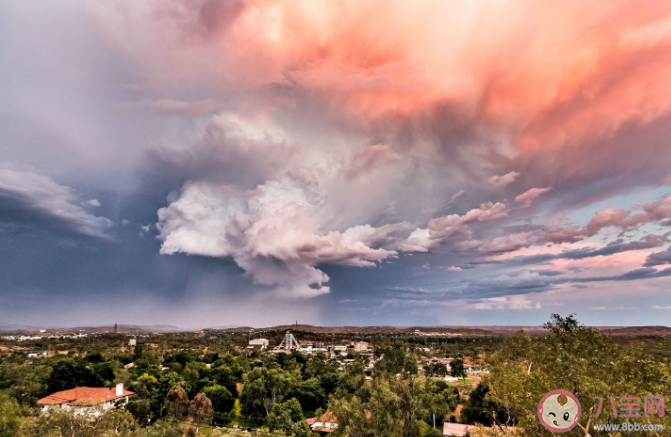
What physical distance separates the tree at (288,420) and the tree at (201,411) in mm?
9234

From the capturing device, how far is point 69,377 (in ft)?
175

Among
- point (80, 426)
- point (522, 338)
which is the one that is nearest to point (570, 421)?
point (522, 338)

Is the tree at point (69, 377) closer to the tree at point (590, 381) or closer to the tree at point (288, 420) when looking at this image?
the tree at point (288, 420)

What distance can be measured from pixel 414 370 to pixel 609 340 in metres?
17.8

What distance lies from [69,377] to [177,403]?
22919 mm

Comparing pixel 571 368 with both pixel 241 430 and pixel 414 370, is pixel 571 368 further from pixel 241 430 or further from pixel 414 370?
pixel 241 430

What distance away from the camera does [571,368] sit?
1573cm

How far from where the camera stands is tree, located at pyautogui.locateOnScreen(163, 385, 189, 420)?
4456 cm

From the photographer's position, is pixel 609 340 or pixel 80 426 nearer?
pixel 609 340

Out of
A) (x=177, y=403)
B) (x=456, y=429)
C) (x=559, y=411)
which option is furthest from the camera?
(x=177, y=403)

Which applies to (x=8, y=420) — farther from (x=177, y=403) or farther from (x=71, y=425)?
(x=177, y=403)

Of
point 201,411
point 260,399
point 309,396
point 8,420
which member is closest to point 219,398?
point 201,411

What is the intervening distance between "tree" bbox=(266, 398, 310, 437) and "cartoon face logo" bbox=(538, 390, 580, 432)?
→ 3027cm

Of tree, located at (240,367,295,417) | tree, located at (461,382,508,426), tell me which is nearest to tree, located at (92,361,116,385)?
tree, located at (240,367,295,417)
